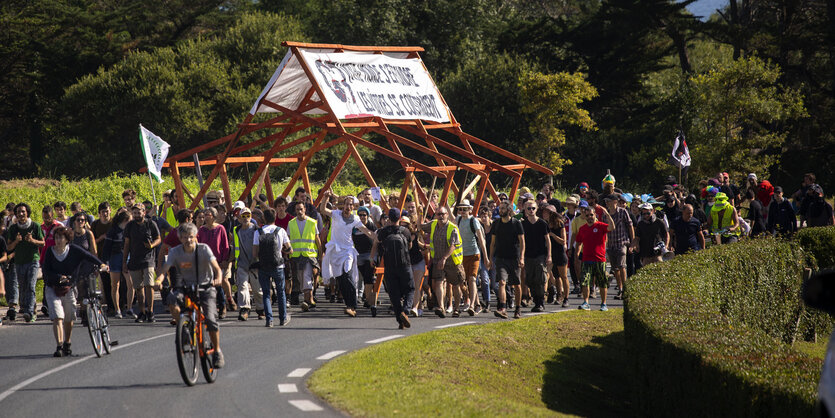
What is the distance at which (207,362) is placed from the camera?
1033 centimetres

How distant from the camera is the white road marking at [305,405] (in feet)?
29.3

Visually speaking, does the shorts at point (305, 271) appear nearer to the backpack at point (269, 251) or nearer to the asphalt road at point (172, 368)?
the asphalt road at point (172, 368)

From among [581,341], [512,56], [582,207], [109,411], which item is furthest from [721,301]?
[512,56]

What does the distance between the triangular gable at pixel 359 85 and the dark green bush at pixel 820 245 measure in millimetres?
8381

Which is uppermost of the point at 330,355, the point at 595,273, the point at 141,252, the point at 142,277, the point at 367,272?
the point at 141,252

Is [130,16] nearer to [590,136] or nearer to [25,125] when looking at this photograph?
[25,125]

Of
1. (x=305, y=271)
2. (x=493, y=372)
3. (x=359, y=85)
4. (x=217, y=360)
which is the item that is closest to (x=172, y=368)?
(x=217, y=360)

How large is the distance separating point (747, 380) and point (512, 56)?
150 ft

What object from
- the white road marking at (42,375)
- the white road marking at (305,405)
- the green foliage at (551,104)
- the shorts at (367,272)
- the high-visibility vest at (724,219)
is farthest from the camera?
the green foliage at (551,104)

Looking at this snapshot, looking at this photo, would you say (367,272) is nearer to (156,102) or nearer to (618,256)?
(618,256)

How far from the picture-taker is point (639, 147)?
49562 mm

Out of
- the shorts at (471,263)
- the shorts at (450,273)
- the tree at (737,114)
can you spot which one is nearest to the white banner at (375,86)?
the shorts at (471,263)

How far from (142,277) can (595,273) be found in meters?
7.55

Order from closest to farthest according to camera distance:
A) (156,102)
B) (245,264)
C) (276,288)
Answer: (276,288) → (245,264) → (156,102)
